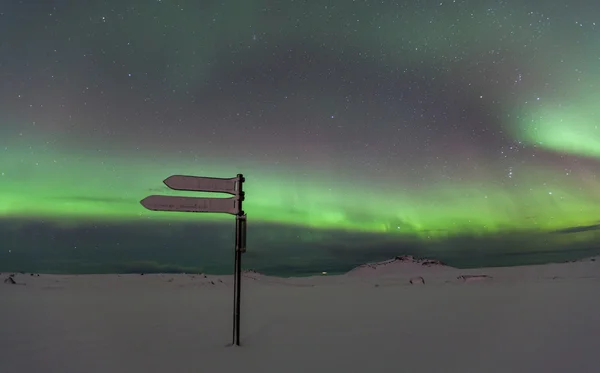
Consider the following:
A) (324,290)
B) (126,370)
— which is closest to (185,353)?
(126,370)

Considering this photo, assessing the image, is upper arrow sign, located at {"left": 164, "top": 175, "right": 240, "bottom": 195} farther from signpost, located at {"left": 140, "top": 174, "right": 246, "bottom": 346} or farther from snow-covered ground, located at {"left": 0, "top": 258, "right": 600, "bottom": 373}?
snow-covered ground, located at {"left": 0, "top": 258, "right": 600, "bottom": 373}

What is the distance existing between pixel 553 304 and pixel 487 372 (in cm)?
766

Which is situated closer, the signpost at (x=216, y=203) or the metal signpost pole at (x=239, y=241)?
the signpost at (x=216, y=203)

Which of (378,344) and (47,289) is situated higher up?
(47,289)

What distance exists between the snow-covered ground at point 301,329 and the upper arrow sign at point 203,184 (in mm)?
2689

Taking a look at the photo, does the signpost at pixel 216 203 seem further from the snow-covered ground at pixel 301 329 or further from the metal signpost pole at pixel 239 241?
the snow-covered ground at pixel 301 329

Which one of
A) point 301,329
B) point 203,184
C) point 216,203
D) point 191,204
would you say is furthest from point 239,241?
point 301,329

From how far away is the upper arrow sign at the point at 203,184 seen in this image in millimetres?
7102

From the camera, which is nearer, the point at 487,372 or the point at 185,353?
the point at 487,372

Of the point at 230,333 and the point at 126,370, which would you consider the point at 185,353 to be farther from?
the point at 230,333

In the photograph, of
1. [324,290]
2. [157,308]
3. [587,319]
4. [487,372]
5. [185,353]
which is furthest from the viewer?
[324,290]

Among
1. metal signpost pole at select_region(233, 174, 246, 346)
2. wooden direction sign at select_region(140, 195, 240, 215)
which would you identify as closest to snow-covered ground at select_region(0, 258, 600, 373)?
metal signpost pole at select_region(233, 174, 246, 346)

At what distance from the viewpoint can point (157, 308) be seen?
1114 cm

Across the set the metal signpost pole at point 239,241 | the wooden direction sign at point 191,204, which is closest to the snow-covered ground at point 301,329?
the metal signpost pole at point 239,241
